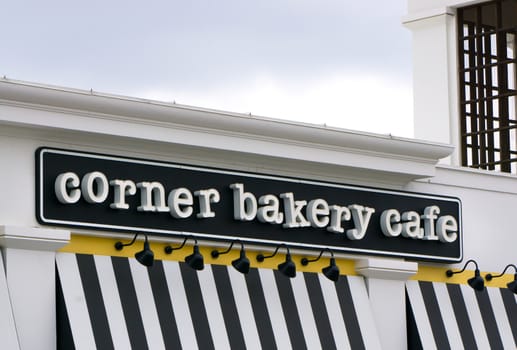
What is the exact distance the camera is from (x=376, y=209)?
55.7ft

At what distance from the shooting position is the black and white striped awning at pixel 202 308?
14.3 meters

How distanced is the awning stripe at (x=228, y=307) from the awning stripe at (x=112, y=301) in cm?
125

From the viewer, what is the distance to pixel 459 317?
1756cm

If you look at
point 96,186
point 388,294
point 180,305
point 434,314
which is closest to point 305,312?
point 388,294

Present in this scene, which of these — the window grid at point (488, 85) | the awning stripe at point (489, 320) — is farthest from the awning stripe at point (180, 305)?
the window grid at point (488, 85)

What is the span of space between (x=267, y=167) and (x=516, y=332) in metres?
3.99

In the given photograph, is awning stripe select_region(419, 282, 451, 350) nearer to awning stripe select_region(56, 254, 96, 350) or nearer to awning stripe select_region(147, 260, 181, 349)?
awning stripe select_region(147, 260, 181, 349)

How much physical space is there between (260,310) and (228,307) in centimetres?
42

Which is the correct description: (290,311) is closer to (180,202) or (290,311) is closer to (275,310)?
(275,310)

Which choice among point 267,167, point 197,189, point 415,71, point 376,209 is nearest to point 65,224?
point 197,189

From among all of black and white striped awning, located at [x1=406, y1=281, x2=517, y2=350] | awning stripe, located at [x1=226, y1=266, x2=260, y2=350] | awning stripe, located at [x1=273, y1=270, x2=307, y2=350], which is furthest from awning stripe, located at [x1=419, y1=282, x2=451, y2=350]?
awning stripe, located at [x1=226, y1=266, x2=260, y2=350]

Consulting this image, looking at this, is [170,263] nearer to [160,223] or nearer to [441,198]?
[160,223]

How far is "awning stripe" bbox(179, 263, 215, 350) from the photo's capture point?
15062 mm

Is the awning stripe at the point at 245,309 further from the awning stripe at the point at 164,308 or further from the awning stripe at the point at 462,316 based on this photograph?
the awning stripe at the point at 462,316
